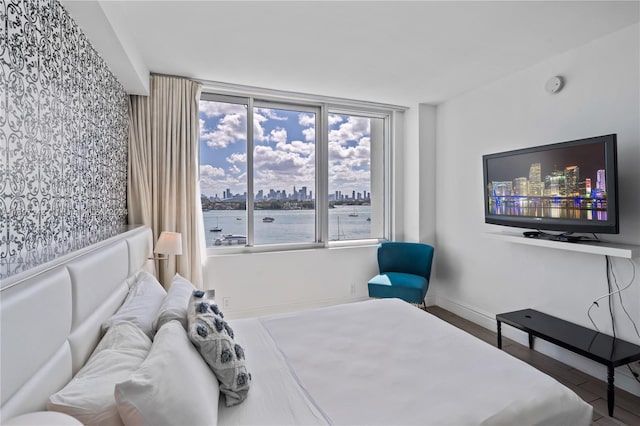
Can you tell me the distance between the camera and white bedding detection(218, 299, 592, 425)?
122 cm

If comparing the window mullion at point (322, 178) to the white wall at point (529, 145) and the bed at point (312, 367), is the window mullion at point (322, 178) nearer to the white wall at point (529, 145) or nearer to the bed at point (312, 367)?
the white wall at point (529, 145)

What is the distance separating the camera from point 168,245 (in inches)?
102

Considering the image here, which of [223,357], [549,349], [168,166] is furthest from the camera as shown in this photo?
[168,166]

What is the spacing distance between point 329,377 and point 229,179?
2669 millimetres

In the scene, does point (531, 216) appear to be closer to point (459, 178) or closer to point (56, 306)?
point (459, 178)

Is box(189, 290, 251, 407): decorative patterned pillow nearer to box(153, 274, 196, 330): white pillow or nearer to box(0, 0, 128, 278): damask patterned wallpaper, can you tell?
box(153, 274, 196, 330): white pillow

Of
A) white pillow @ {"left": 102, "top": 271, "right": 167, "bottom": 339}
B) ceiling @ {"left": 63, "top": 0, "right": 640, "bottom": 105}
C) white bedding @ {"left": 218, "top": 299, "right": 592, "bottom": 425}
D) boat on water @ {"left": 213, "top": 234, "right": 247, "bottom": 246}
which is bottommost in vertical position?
white bedding @ {"left": 218, "top": 299, "right": 592, "bottom": 425}

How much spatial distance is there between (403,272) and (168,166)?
2859 mm

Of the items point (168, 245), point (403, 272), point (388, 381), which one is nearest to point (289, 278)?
point (403, 272)

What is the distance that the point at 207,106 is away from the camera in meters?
3.52

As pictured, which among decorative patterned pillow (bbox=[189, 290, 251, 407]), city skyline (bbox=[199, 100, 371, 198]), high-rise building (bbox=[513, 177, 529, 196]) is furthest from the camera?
city skyline (bbox=[199, 100, 371, 198])

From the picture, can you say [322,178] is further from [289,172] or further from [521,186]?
[521,186]

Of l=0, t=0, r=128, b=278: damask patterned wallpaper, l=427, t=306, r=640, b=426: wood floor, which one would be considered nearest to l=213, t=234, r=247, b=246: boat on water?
l=0, t=0, r=128, b=278: damask patterned wallpaper

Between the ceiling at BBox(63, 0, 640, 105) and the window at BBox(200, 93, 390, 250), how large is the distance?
1.88 ft
